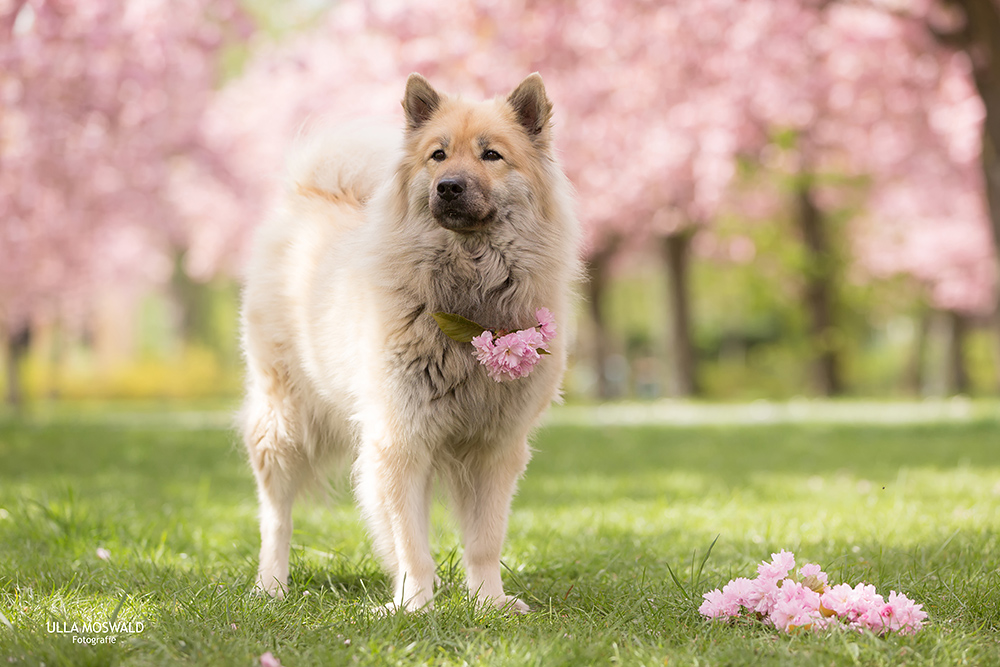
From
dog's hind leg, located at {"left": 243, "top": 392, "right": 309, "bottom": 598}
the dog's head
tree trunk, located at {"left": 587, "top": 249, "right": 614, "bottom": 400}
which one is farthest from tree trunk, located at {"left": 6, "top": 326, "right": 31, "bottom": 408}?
the dog's head

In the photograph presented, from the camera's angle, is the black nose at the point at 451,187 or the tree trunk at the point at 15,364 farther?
the tree trunk at the point at 15,364

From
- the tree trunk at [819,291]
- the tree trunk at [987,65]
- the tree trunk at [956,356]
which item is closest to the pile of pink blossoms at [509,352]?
the tree trunk at [987,65]

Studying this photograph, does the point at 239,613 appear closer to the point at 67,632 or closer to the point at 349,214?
the point at 67,632

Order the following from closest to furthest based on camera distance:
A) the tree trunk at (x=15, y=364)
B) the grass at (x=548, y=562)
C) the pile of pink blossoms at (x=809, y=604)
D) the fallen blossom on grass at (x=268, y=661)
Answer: the fallen blossom on grass at (x=268, y=661) < the grass at (x=548, y=562) < the pile of pink blossoms at (x=809, y=604) < the tree trunk at (x=15, y=364)

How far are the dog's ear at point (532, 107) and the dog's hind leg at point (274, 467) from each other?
158 cm

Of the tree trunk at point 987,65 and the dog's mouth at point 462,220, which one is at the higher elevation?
the tree trunk at point 987,65

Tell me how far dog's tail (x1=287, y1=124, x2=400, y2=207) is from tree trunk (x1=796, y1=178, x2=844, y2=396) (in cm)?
1378

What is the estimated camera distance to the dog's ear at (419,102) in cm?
349

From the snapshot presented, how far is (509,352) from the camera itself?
3.05 metres

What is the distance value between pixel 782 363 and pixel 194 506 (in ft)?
98.8

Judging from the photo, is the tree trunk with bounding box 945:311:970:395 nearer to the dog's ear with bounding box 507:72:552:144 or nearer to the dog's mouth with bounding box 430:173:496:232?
the dog's ear with bounding box 507:72:552:144

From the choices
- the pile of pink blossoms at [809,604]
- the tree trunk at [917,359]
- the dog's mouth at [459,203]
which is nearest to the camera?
the pile of pink blossoms at [809,604]

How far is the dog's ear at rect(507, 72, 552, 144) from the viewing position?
3.50m

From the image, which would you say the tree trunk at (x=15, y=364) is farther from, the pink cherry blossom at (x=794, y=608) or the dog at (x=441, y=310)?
the pink cherry blossom at (x=794, y=608)
